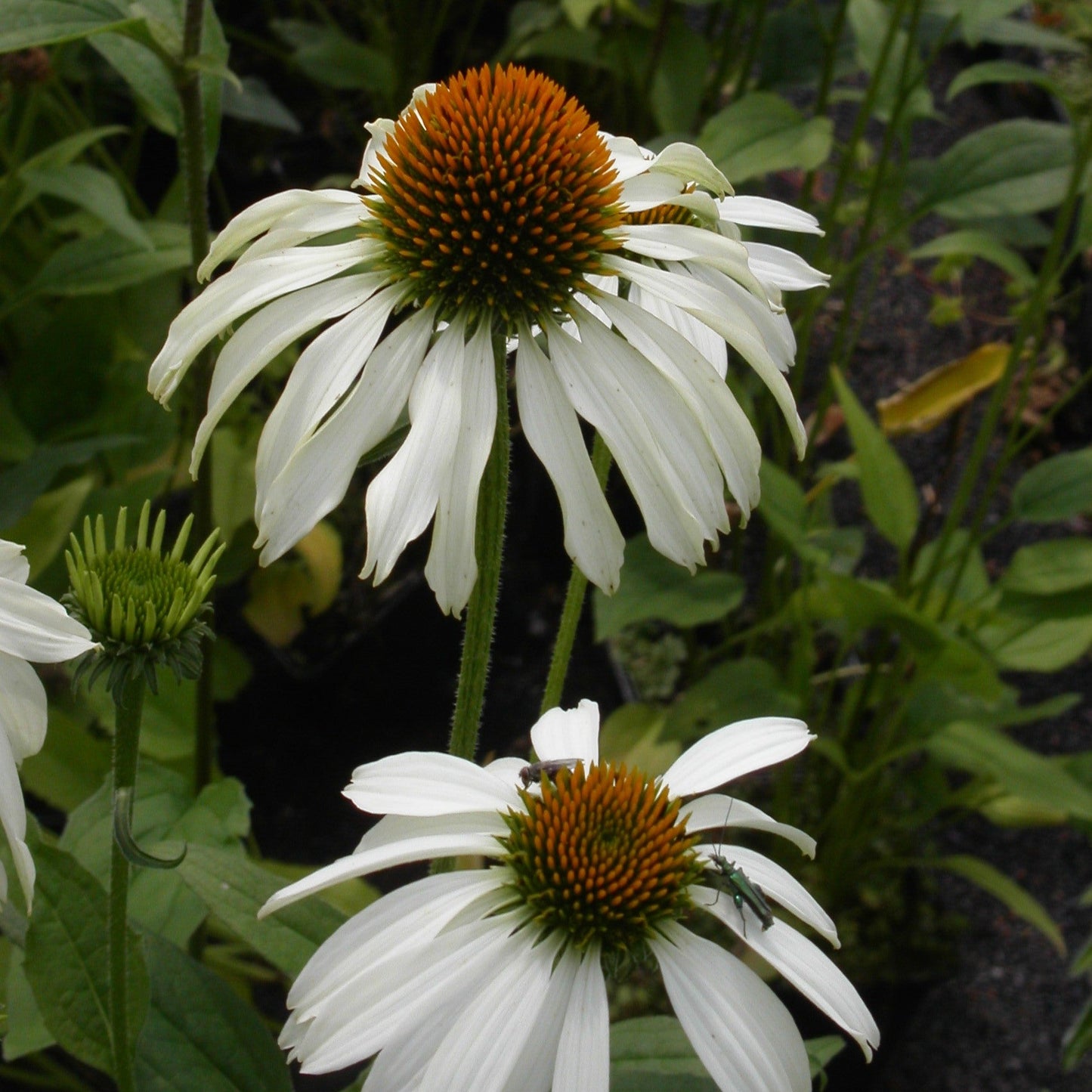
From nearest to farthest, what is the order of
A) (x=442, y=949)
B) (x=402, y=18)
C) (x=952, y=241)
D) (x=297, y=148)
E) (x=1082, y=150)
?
1. (x=442, y=949)
2. (x=1082, y=150)
3. (x=952, y=241)
4. (x=402, y=18)
5. (x=297, y=148)

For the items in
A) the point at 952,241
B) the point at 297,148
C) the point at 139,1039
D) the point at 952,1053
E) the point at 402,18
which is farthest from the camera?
the point at 297,148

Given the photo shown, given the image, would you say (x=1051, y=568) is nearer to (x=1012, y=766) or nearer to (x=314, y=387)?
(x=1012, y=766)

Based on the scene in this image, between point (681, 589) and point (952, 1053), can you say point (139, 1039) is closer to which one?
point (681, 589)

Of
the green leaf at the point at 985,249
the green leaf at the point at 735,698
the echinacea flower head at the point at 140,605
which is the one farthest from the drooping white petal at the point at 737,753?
the green leaf at the point at 985,249

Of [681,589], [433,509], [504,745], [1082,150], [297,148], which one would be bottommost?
[504,745]

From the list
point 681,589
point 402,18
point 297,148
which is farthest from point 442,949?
point 297,148
